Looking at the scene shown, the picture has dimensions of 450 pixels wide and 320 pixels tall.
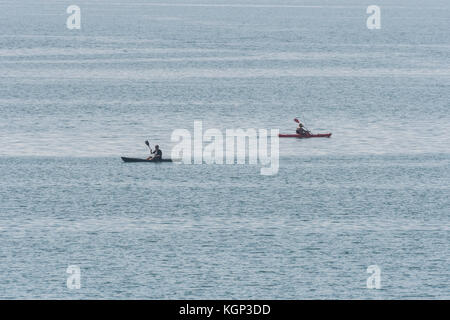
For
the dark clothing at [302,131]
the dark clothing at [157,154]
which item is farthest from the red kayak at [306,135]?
the dark clothing at [157,154]

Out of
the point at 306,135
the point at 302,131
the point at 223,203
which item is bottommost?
the point at 223,203

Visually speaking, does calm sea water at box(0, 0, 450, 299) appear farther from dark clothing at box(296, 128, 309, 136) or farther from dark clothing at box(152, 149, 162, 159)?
dark clothing at box(152, 149, 162, 159)

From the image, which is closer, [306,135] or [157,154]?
[157,154]

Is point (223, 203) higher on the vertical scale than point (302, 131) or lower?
lower

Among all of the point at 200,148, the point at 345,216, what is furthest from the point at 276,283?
the point at 200,148

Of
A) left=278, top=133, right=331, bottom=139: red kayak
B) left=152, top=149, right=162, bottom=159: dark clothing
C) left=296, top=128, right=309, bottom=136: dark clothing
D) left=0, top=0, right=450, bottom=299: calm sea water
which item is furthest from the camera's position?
left=278, top=133, right=331, bottom=139: red kayak

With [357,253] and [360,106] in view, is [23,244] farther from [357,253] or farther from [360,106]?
[360,106]

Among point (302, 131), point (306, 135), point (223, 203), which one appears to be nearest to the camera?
point (223, 203)

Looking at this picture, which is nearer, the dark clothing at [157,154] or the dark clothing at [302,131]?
the dark clothing at [157,154]

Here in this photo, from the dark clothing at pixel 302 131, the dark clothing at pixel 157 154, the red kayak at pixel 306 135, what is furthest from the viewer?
the red kayak at pixel 306 135

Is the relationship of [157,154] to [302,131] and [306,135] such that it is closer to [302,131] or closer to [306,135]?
[302,131]

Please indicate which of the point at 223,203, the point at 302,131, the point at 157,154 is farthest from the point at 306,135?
the point at 223,203

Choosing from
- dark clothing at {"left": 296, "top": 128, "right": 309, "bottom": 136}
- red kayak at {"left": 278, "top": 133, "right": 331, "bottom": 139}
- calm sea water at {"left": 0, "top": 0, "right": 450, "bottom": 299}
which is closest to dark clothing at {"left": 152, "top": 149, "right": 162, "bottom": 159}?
calm sea water at {"left": 0, "top": 0, "right": 450, "bottom": 299}

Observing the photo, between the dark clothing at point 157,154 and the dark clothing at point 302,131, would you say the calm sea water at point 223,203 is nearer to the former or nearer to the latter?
the dark clothing at point 302,131
